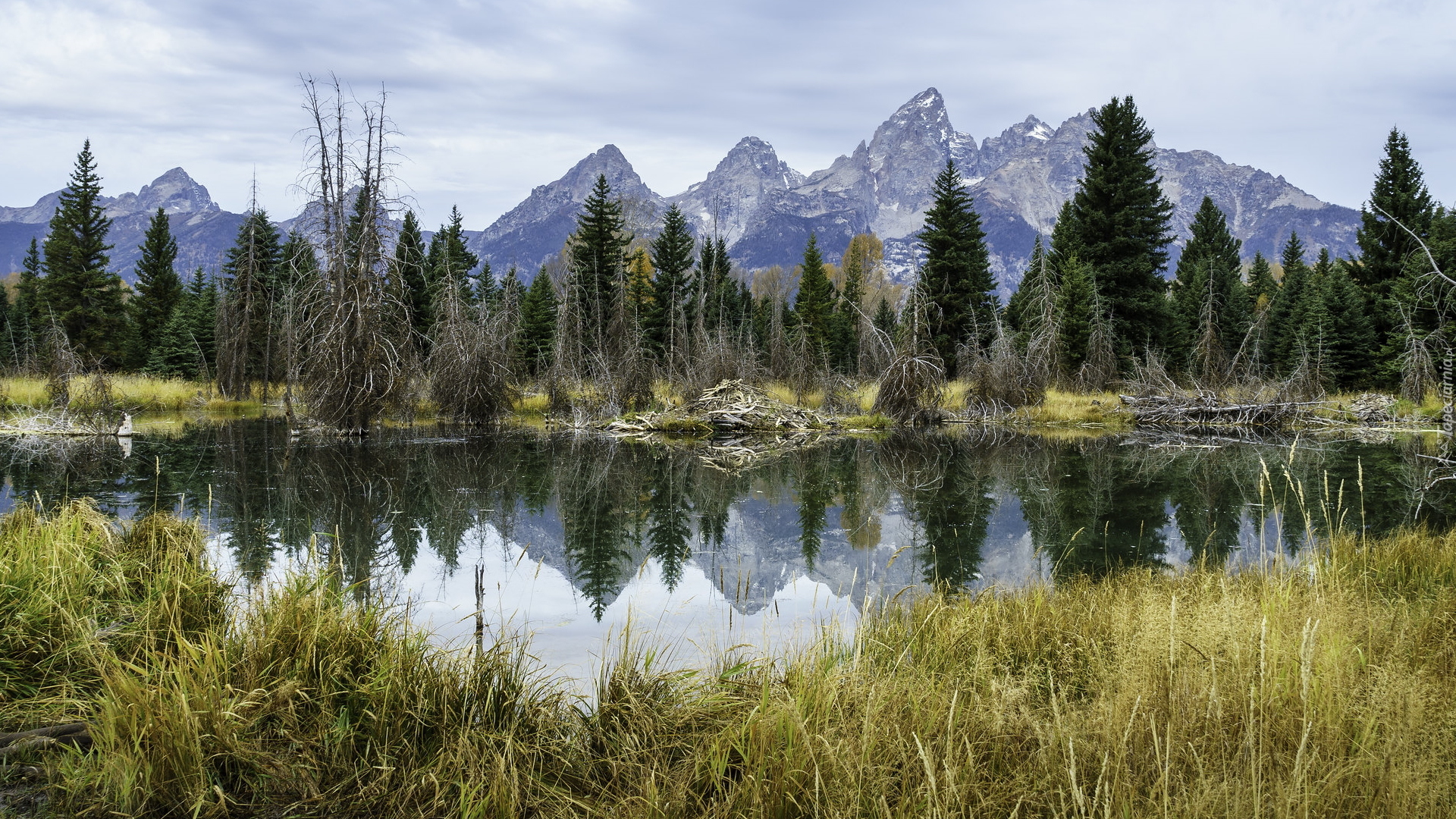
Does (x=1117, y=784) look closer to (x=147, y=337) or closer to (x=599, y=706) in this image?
(x=599, y=706)

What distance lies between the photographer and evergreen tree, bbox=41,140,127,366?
34688 millimetres

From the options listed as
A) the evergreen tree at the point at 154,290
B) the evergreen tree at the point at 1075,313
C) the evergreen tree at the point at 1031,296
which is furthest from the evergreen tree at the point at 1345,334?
the evergreen tree at the point at 154,290

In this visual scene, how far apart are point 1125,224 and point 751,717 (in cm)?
3530

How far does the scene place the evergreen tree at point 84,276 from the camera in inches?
Answer: 1366

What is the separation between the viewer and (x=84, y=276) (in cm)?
3503

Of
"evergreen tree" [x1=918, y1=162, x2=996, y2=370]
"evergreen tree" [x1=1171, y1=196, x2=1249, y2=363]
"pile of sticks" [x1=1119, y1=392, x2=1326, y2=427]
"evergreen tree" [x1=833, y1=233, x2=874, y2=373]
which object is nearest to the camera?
"pile of sticks" [x1=1119, y1=392, x2=1326, y2=427]

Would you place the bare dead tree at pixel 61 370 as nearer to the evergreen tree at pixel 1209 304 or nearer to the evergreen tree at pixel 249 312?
the evergreen tree at pixel 249 312

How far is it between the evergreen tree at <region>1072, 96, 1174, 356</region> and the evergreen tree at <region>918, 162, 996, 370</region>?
16.0 ft

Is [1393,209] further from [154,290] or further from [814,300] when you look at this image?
[154,290]

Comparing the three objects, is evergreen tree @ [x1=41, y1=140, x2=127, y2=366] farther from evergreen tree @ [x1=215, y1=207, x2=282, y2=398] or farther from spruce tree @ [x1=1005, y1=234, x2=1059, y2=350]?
→ spruce tree @ [x1=1005, y1=234, x2=1059, y2=350]

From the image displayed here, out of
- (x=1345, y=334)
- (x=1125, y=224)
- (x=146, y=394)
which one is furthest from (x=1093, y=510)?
Answer: (x=146, y=394)

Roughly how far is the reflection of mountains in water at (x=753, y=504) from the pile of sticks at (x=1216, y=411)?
5891 millimetres

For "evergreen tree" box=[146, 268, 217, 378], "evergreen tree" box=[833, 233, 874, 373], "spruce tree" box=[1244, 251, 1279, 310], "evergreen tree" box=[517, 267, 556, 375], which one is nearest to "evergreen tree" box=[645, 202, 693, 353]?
"evergreen tree" box=[517, 267, 556, 375]

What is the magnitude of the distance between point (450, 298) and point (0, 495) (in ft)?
42.9
